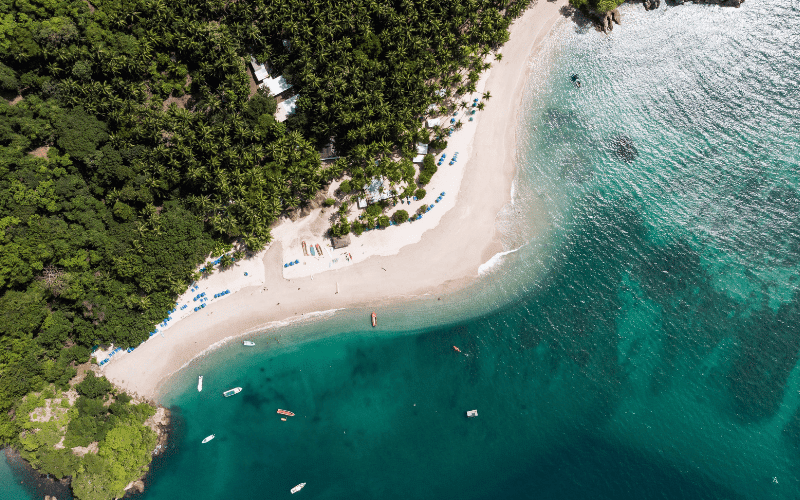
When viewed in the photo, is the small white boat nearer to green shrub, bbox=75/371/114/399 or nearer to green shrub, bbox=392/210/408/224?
green shrub, bbox=75/371/114/399

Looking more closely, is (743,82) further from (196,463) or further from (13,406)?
(13,406)

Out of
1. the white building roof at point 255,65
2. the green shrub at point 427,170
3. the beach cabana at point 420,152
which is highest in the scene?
the white building roof at point 255,65

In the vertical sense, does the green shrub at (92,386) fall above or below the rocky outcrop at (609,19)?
below

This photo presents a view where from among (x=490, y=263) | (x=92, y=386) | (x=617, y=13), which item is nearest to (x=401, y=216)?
(x=490, y=263)

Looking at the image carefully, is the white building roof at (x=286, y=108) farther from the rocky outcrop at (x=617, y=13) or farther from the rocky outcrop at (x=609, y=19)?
the rocky outcrop at (x=609, y=19)

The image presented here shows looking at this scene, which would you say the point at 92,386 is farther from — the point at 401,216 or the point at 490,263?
the point at 490,263

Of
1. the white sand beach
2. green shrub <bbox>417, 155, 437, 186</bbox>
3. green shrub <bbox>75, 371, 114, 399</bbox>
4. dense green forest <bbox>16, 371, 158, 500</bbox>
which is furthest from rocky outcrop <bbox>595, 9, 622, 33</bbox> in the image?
green shrub <bbox>75, 371, 114, 399</bbox>

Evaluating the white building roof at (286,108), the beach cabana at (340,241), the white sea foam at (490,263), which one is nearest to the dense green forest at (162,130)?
the white building roof at (286,108)

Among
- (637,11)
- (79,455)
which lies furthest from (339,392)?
(637,11)

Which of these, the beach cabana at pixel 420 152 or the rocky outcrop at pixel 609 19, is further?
the rocky outcrop at pixel 609 19
